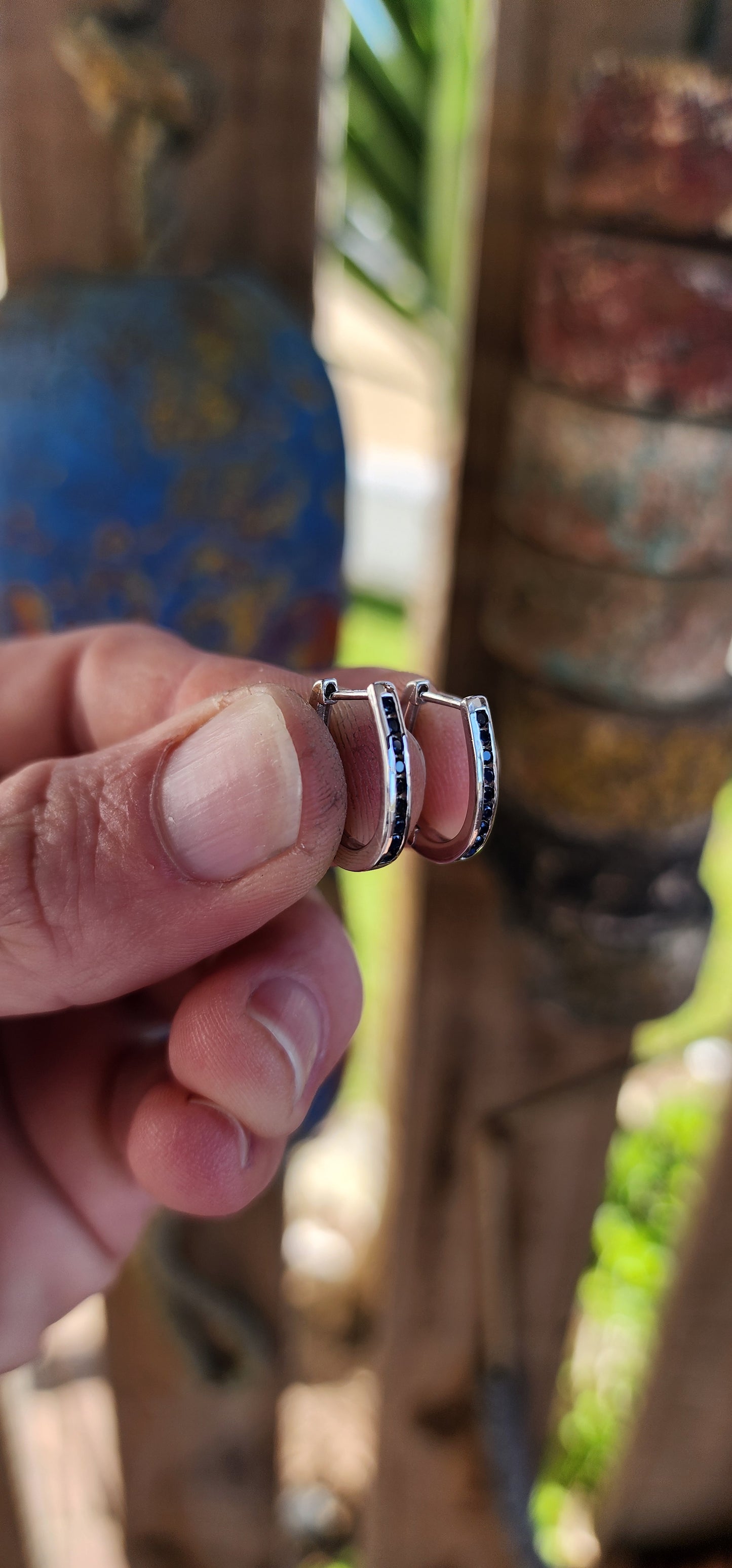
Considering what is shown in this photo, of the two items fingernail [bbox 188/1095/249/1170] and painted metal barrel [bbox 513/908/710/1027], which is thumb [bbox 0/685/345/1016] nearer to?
fingernail [bbox 188/1095/249/1170]

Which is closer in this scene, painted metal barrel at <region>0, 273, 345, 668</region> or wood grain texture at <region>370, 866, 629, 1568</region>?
painted metal barrel at <region>0, 273, 345, 668</region>

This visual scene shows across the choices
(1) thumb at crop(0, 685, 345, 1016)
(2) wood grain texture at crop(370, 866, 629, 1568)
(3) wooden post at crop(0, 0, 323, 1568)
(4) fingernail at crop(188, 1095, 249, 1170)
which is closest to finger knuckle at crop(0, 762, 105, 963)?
(1) thumb at crop(0, 685, 345, 1016)

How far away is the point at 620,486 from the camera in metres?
0.44

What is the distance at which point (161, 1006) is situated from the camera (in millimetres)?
446

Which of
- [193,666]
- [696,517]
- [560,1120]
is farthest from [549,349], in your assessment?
[560,1120]

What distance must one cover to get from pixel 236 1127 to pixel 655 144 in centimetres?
37

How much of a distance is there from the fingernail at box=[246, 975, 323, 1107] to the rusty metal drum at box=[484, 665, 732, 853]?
0.19 meters

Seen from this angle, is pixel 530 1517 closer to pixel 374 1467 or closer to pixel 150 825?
pixel 374 1467

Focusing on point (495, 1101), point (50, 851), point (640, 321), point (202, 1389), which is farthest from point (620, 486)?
point (202, 1389)

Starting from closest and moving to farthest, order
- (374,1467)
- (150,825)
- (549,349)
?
(150,825)
(549,349)
(374,1467)

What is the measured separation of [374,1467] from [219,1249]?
248mm

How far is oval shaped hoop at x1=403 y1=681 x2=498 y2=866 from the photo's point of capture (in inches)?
12.7

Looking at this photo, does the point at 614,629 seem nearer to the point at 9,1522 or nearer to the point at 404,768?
the point at 404,768

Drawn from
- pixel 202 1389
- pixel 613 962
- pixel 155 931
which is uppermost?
pixel 155 931
